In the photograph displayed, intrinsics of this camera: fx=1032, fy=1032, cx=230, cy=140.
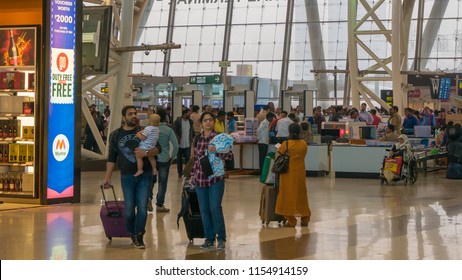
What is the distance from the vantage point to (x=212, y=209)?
36.3 ft

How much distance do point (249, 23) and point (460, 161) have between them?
2490 centimetres

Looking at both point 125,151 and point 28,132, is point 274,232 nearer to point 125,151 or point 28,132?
point 125,151

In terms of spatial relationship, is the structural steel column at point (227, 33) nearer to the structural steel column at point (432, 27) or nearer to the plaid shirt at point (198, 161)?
the structural steel column at point (432, 27)

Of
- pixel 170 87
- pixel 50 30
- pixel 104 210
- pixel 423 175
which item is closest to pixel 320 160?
pixel 423 175

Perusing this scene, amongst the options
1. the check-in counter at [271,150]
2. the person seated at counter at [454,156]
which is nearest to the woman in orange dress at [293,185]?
the check-in counter at [271,150]

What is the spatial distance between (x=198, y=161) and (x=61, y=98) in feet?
18.1

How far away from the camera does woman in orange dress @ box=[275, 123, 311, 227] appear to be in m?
13.5

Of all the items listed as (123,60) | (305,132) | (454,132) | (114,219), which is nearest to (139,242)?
(114,219)

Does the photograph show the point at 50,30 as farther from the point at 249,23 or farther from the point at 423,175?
the point at 249,23

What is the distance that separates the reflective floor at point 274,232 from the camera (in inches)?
432

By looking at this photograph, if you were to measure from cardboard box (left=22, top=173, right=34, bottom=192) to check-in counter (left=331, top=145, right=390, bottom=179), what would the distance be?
29.8ft

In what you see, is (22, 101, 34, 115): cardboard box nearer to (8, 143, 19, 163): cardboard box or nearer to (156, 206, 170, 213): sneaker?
(8, 143, 19, 163): cardboard box

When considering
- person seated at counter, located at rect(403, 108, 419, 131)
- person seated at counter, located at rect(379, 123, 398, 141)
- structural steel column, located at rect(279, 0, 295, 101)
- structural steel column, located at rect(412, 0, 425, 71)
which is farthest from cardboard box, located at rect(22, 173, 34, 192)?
structural steel column, located at rect(412, 0, 425, 71)

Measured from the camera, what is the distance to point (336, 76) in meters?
45.2
